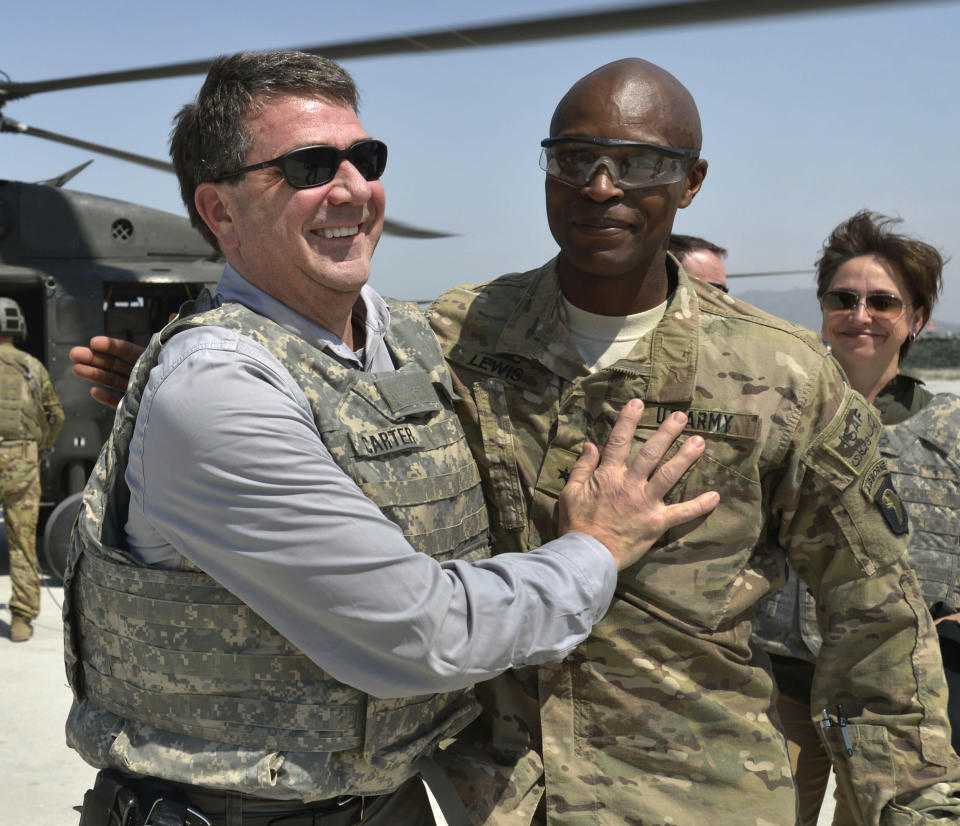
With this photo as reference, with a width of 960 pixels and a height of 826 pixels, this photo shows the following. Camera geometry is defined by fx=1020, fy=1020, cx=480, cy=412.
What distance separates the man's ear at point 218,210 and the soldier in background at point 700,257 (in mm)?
2701

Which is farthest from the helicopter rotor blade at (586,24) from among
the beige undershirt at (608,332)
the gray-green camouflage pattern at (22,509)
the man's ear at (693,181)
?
the gray-green camouflage pattern at (22,509)

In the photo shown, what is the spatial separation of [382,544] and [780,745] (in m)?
0.99

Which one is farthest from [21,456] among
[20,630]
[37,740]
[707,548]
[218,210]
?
[707,548]

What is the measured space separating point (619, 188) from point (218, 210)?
2.49 ft

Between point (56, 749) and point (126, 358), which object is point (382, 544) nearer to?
point (126, 358)

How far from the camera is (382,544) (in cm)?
156

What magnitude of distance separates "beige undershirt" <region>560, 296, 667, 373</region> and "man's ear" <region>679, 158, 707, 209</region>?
0.22 metres

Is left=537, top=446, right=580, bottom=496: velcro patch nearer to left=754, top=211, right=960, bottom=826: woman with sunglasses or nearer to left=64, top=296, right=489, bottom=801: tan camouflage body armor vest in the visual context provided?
left=64, top=296, right=489, bottom=801: tan camouflage body armor vest

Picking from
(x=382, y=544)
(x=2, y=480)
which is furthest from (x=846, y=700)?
(x=2, y=480)

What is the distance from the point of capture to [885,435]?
301cm

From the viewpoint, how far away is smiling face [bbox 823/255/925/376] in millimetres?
3107

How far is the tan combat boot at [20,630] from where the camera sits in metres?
6.54

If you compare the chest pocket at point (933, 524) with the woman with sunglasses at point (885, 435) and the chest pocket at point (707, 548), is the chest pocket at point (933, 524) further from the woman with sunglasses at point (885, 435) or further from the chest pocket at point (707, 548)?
the chest pocket at point (707, 548)

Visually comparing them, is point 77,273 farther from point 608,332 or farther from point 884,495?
point 884,495
